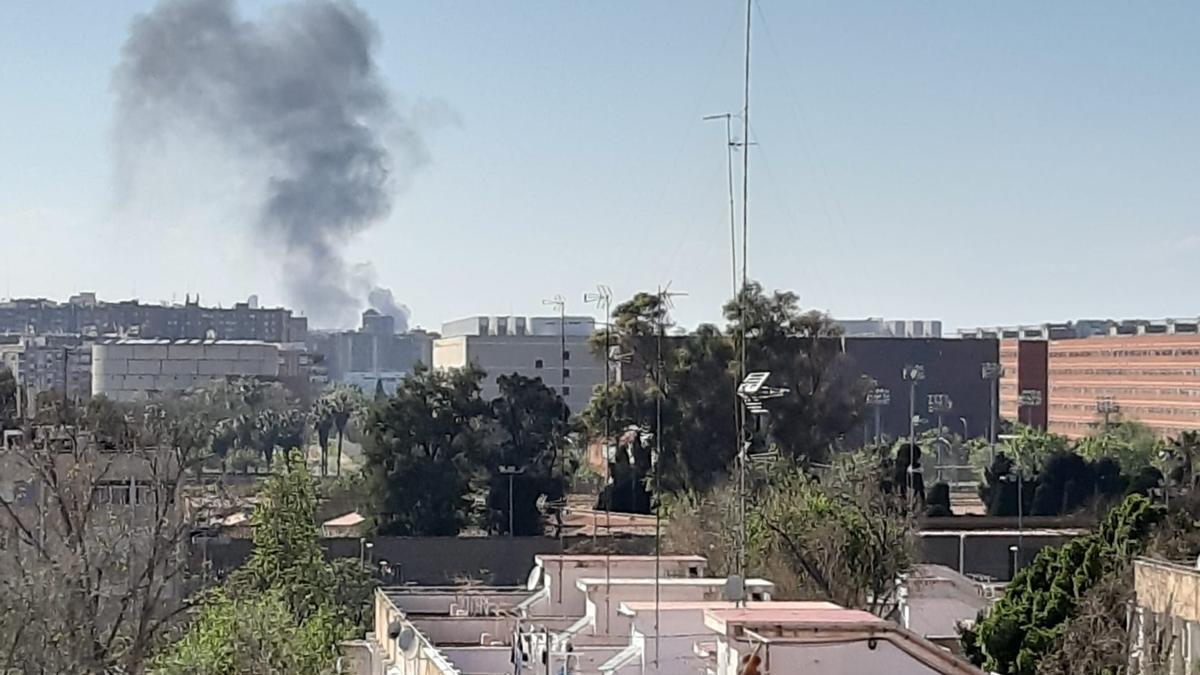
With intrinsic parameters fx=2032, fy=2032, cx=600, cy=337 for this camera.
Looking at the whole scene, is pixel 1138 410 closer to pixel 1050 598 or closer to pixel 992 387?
pixel 992 387

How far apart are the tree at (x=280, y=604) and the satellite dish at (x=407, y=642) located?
8.02 feet

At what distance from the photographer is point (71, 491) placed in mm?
18547

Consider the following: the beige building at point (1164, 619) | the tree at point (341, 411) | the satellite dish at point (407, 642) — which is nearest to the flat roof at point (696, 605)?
the satellite dish at point (407, 642)

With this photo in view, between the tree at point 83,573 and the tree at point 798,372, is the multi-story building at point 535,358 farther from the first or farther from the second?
the tree at point 83,573

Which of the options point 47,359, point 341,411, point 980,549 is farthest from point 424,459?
point 47,359

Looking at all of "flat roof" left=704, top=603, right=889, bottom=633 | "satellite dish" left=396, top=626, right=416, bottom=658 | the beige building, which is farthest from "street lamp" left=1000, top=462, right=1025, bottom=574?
"flat roof" left=704, top=603, right=889, bottom=633

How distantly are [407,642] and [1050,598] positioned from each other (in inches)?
242

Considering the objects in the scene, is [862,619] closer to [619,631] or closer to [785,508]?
[619,631]

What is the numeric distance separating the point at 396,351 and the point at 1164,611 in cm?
11667

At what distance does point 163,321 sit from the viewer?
11262 centimetres

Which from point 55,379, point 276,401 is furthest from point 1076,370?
point 55,379

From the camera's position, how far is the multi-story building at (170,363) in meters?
82.7

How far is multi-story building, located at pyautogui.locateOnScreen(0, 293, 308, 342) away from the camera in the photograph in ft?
368

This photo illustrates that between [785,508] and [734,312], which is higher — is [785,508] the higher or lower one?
the lower one
